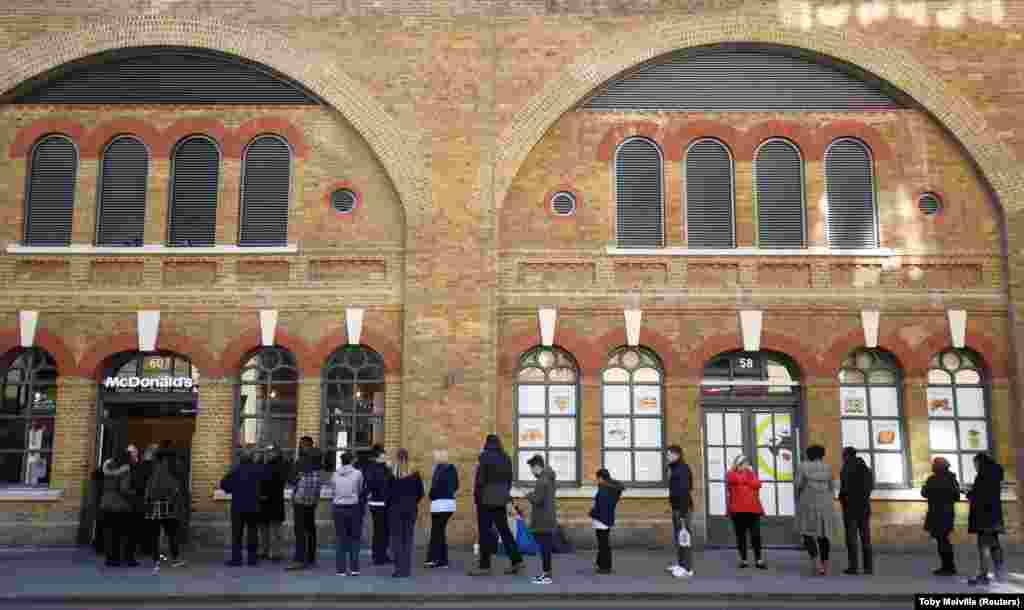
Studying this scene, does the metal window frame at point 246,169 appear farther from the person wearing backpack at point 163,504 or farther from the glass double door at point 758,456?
the glass double door at point 758,456

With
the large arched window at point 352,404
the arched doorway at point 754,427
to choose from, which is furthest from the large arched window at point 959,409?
the large arched window at point 352,404

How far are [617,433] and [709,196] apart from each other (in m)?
4.81

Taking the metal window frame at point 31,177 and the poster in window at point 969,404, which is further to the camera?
the metal window frame at point 31,177

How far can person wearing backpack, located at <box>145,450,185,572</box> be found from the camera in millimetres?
13422

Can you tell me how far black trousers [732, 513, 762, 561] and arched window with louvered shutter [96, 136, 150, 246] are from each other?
1176cm

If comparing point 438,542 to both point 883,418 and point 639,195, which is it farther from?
point 883,418

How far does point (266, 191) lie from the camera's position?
17375mm

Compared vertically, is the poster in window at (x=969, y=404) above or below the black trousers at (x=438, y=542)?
above

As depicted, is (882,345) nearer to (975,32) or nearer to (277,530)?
(975,32)

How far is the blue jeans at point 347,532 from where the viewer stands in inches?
504

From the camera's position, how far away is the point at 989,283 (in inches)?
667

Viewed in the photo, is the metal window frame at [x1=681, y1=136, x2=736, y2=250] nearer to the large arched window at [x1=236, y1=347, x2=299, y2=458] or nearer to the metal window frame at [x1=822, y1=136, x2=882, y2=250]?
the metal window frame at [x1=822, y1=136, x2=882, y2=250]

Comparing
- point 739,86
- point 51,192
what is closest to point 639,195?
point 739,86

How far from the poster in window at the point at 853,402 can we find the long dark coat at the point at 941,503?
3.95m
